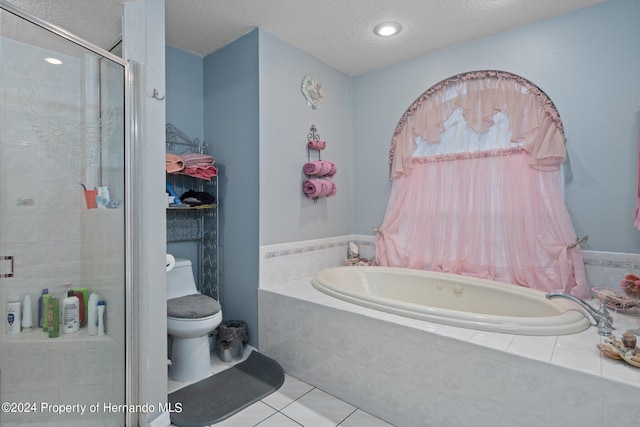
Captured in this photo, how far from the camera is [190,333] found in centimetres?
207

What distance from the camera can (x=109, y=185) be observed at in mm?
1584

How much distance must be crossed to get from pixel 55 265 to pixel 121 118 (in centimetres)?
74

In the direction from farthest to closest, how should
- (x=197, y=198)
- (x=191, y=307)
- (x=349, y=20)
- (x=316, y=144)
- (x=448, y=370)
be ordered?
(x=316, y=144) < (x=197, y=198) < (x=349, y=20) < (x=191, y=307) < (x=448, y=370)

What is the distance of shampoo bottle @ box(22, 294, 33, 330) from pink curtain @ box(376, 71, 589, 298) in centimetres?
235

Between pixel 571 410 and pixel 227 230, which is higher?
pixel 227 230

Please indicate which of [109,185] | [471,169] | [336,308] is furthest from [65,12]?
[471,169]

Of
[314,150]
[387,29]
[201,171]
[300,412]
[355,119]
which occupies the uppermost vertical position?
[387,29]

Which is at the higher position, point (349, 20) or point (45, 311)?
point (349, 20)

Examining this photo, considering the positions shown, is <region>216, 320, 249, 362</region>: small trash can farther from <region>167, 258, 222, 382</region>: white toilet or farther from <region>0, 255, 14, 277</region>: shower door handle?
<region>0, 255, 14, 277</region>: shower door handle

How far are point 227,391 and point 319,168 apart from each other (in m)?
1.73

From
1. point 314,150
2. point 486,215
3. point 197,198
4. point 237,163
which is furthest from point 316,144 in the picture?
point 486,215

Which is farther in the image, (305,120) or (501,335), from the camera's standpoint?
(305,120)

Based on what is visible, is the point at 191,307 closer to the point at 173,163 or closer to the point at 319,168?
the point at 173,163

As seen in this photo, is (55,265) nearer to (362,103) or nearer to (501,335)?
(501,335)
